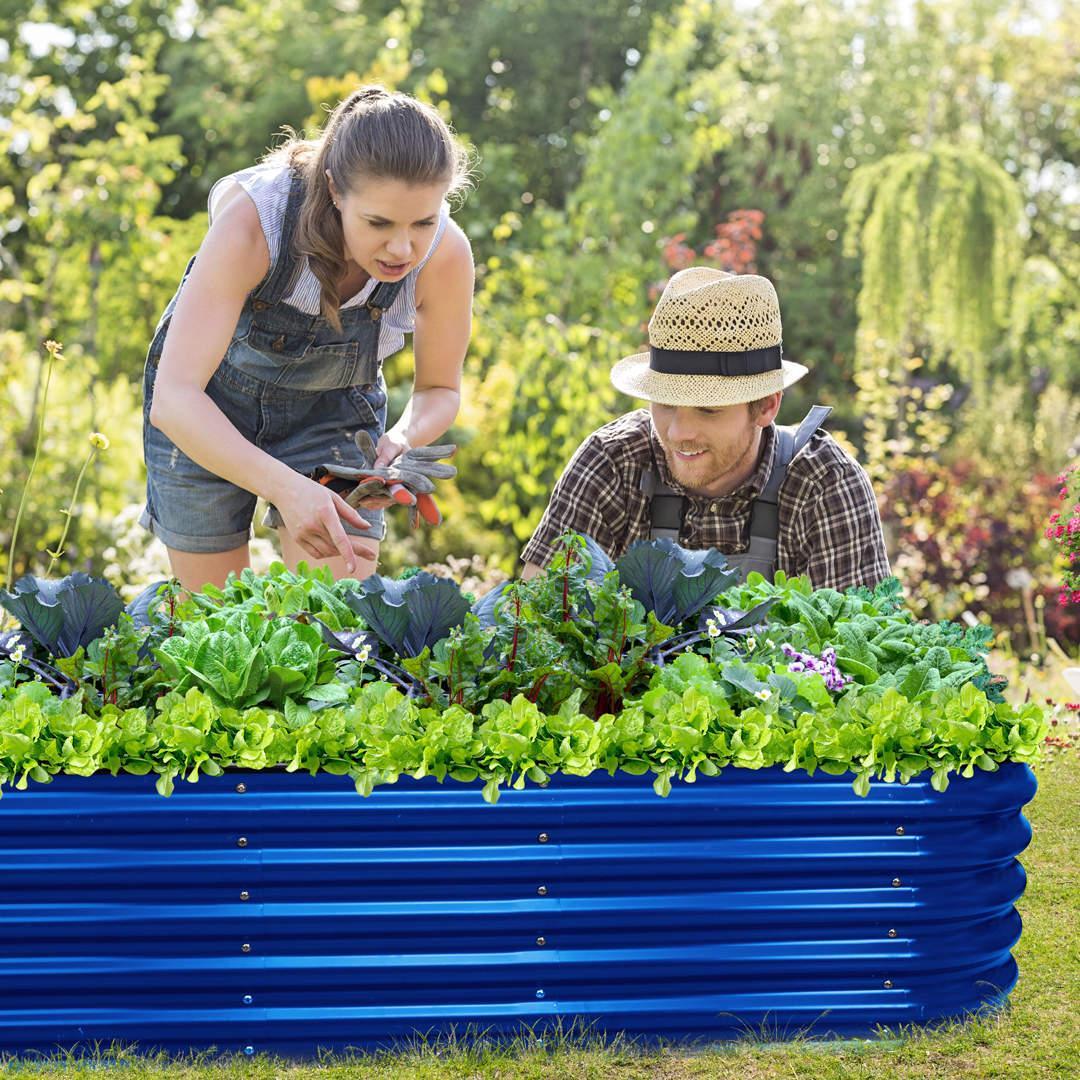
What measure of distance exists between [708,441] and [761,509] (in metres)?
0.26

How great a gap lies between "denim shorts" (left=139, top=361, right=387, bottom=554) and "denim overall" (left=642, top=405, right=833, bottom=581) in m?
0.63

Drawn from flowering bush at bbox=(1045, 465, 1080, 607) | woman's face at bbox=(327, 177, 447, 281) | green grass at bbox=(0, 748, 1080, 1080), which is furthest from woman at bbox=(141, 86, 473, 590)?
flowering bush at bbox=(1045, 465, 1080, 607)

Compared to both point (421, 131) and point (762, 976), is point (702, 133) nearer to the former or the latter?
point (421, 131)

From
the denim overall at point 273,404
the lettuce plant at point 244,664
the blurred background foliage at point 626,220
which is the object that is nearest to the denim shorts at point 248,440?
the denim overall at point 273,404

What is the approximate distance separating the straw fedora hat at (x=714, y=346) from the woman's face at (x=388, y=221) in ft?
1.87

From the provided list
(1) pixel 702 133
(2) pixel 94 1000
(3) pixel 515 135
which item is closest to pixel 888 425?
(1) pixel 702 133

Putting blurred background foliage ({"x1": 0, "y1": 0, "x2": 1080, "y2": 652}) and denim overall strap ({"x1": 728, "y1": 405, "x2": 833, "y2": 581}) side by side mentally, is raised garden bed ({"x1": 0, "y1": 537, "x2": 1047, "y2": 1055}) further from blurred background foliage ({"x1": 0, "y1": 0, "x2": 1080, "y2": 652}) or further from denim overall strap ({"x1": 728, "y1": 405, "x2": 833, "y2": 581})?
blurred background foliage ({"x1": 0, "y1": 0, "x2": 1080, "y2": 652})

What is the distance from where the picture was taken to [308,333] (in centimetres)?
304

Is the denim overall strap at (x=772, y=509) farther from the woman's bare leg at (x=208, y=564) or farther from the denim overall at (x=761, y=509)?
the woman's bare leg at (x=208, y=564)

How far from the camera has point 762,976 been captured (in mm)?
2139

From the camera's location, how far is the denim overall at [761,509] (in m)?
3.15

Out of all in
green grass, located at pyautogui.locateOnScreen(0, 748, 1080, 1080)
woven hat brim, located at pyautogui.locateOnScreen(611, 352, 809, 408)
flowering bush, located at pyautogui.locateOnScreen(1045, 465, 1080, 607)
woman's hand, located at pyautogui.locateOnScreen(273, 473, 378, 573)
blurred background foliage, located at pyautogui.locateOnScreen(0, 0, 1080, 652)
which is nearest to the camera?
green grass, located at pyautogui.locateOnScreen(0, 748, 1080, 1080)

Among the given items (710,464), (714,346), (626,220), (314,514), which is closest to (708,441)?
(710,464)

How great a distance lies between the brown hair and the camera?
263 cm
